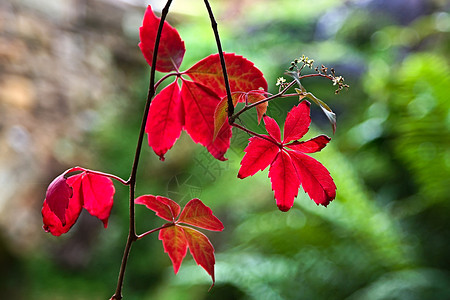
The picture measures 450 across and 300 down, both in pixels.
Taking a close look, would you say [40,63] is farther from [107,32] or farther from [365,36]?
[365,36]

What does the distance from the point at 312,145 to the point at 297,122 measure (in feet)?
0.06

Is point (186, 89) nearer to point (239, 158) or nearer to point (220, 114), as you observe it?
point (220, 114)

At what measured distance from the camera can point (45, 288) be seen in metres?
1.87

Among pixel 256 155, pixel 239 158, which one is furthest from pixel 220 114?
pixel 239 158

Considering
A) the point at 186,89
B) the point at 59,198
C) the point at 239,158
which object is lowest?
the point at 59,198

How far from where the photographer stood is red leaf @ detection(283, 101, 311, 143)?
0.92 ft

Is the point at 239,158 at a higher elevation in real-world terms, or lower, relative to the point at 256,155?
higher

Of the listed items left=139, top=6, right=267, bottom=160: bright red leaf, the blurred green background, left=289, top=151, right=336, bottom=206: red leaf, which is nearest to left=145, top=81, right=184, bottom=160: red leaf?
left=139, top=6, right=267, bottom=160: bright red leaf

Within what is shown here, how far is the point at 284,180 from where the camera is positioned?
29 centimetres

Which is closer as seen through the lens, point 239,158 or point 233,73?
point 233,73

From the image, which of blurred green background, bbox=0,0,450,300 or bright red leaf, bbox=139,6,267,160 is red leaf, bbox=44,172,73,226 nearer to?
bright red leaf, bbox=139,6,267,160

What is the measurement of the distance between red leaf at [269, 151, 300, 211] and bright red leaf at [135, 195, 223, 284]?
1.9 inches

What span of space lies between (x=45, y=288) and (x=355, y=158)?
139cm

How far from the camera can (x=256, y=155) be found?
11.5 inches
